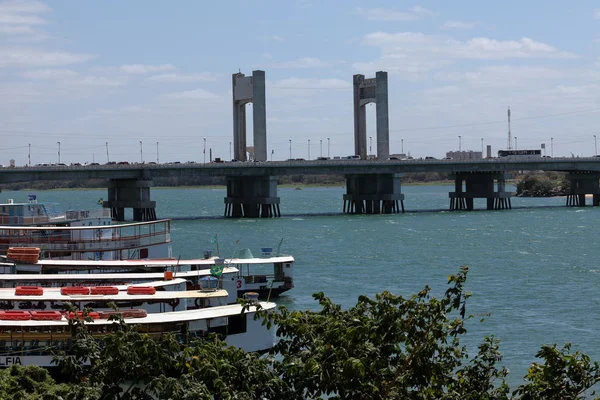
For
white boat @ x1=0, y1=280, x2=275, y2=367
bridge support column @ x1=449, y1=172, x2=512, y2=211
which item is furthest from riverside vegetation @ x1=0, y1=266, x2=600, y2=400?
bridge support column @ x1=449, y1=172, x2=512, y2=211

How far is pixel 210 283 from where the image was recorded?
4753cm

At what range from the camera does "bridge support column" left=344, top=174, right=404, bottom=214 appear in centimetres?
16050

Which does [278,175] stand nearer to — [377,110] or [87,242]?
[377,110]

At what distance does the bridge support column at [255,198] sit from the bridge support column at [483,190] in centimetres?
3425

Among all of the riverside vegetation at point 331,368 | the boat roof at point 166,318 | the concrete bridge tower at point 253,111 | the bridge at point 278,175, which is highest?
the concrete bridge tower at point 253,111

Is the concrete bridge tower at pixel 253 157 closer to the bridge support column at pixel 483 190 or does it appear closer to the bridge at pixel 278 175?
the bridge at pixel 278 175

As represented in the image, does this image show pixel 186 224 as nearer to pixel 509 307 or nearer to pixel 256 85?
pixel 256 85

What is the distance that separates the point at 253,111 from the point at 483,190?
40574mm

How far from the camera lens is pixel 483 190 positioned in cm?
17188

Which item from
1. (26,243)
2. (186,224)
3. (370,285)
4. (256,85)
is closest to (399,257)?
(370,285)

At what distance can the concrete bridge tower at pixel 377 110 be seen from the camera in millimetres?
179250

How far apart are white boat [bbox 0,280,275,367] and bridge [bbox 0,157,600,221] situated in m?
101

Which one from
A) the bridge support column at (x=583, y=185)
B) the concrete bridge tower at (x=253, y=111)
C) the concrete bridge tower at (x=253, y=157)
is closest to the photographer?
Result: the concrete bridge tower at (x=253, y=157)

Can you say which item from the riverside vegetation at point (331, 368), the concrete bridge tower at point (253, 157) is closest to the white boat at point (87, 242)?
the riverside vegetation at point (331, 368)
